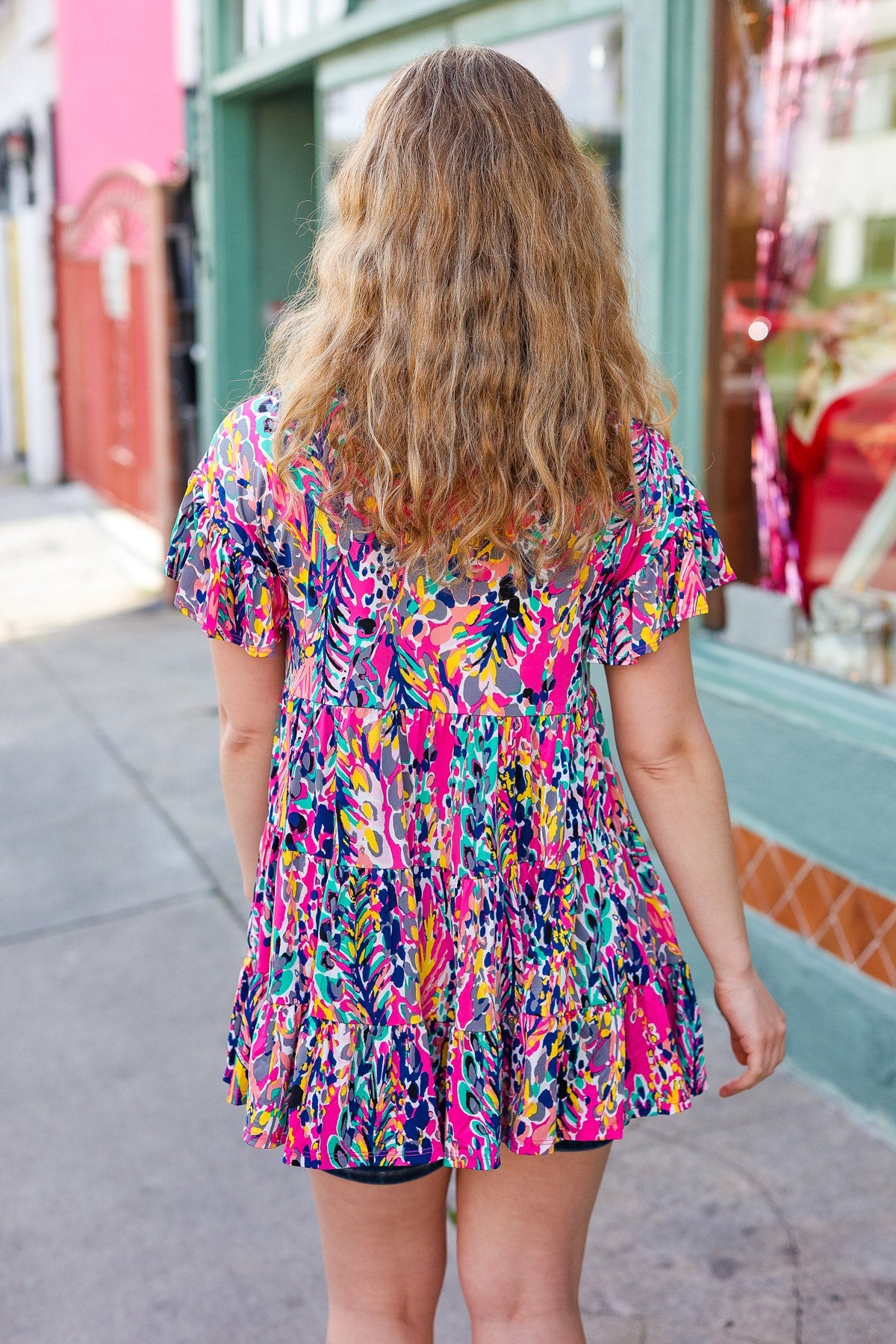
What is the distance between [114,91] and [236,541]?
10725mm

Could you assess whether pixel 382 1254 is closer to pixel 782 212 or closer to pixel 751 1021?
pixel 751 1021

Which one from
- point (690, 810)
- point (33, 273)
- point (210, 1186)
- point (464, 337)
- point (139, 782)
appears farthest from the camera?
point (33, 273)

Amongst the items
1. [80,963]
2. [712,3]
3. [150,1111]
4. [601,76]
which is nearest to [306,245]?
[601,76]

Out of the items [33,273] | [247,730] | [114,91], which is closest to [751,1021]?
[247,730]

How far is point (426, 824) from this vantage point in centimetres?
148

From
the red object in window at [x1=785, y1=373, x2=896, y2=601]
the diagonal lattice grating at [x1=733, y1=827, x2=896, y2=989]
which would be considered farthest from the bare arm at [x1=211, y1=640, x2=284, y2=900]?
the red object in window at [x1=785, y1=373, x2=896, y2=601]

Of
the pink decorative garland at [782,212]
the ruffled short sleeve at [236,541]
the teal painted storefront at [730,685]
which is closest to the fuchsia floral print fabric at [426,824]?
the ruffled short sleeve at [236,541]

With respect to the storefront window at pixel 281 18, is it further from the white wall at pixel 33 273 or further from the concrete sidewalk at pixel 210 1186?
the white wall at pixel 33 273

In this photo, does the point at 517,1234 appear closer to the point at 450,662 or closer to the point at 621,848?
the point at 621,848

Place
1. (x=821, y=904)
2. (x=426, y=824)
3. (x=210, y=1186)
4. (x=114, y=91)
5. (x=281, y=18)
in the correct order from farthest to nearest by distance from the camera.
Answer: (x=114, y=91)
(x=281, y=18)
(x=821, y=904)
(x=210, y=1186)
(x=426, y=824)

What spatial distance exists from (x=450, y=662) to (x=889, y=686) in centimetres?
→ 196

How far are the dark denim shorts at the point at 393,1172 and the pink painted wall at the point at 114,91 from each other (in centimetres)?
918

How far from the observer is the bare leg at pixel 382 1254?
1548mm

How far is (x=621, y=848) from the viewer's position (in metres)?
1.57
